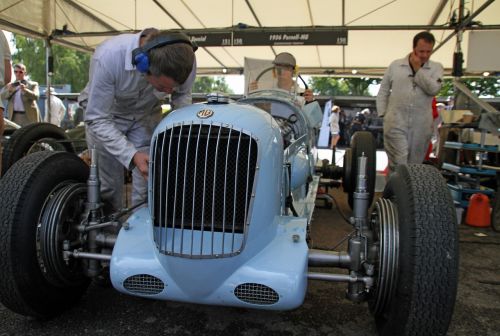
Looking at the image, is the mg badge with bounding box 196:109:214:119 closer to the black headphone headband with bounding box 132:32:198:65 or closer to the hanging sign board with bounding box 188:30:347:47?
the black headphone headband with bounding box 132:32:198:65

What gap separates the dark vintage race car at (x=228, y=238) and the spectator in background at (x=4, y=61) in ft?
6.38

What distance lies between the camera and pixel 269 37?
783 centimetres

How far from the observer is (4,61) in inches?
150

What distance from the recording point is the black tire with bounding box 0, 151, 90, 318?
1.96 meters

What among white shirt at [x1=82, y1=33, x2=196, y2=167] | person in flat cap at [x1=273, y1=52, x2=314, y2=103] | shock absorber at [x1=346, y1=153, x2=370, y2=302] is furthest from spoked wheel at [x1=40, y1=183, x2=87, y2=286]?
person in flat cap at [x1=273, y1=52, x2=314, y2=103]

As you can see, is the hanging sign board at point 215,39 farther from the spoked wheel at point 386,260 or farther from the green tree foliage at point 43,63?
the green tree foliage at point 43,63

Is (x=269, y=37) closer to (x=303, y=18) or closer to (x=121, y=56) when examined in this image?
(x=303, y=18)

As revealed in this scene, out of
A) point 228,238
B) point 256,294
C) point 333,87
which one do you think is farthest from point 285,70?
point 333,87

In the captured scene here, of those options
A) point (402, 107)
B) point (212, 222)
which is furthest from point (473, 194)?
point (212, 222)

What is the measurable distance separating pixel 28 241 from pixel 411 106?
13.0ft

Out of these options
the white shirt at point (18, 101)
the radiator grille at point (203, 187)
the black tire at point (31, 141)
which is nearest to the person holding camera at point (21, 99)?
the white shirt at point (18, 101)

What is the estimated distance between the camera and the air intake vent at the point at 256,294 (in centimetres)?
177

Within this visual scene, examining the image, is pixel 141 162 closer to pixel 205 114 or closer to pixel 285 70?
pixel 205 114

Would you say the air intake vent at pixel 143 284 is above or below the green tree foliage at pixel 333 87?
below
